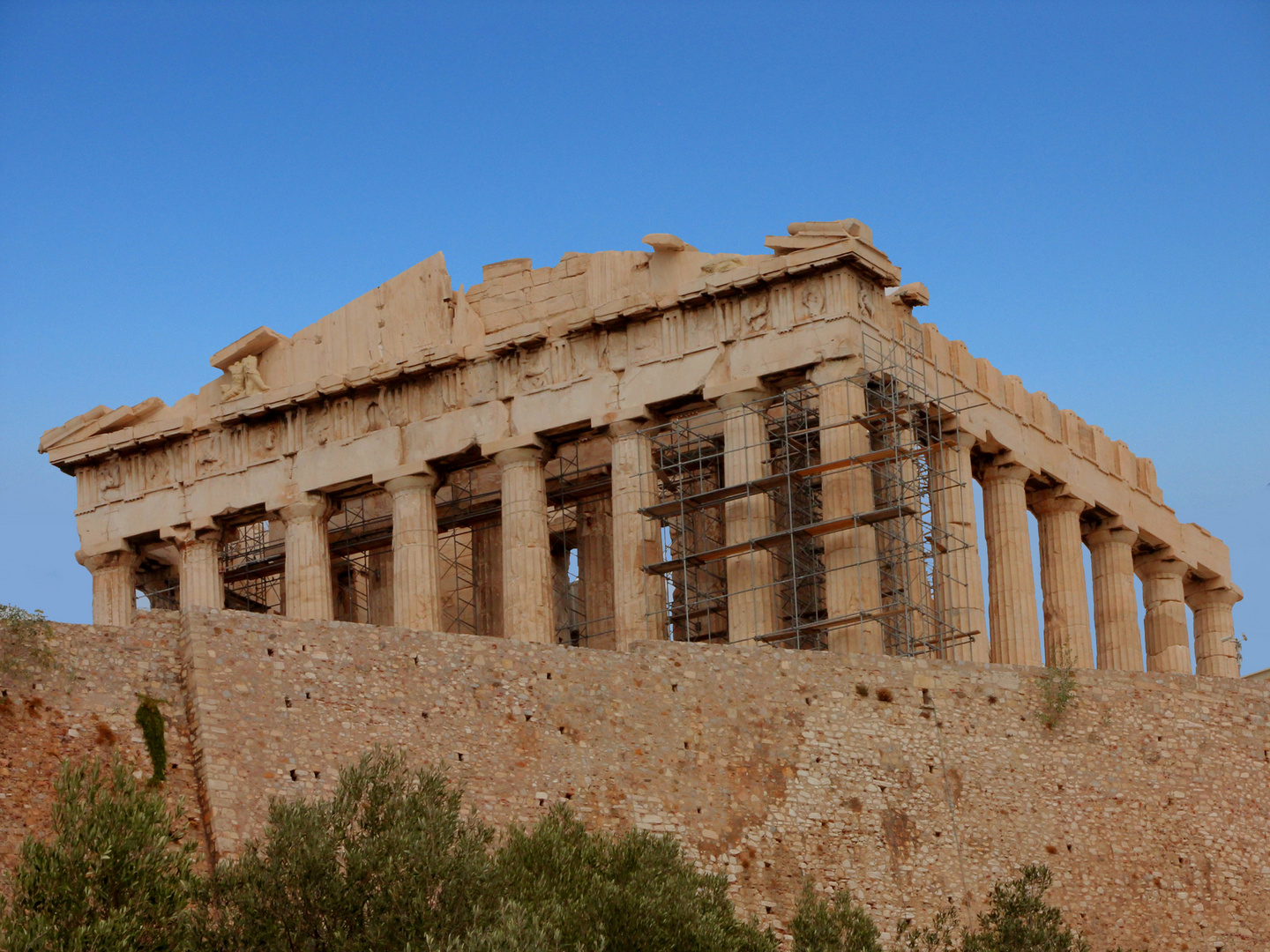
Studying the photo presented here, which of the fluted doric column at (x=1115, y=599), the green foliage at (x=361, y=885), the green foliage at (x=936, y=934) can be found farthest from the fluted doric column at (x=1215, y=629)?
the green foliage at (x=361, y=885)

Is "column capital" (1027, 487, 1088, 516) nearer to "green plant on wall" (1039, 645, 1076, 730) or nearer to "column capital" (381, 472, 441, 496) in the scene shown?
"column capital" (381, 472, 441, 496)

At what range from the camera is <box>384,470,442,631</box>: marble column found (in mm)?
44812

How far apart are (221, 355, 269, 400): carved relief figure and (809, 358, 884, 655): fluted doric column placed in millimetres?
11963

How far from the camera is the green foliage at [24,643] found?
28.5 meters

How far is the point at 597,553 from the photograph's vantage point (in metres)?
47.2

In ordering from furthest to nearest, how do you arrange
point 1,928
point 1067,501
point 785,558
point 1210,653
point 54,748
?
1. point 1210,653
2. point 1067,501
3. point 785,558
4. point 54,748
5. point 1,928

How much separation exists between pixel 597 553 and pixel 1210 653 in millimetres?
13817

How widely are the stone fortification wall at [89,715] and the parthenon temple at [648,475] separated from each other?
41.9 ft

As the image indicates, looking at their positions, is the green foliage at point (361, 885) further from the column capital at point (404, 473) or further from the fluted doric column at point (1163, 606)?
the fluted doric column at point (1163, 606)

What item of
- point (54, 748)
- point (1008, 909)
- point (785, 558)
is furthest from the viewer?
point (785, 558)

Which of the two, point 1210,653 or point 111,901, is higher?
point 1210,653

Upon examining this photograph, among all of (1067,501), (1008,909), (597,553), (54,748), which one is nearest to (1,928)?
(54,748)

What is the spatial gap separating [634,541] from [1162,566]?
44.0ft

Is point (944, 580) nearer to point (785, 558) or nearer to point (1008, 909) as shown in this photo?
point (785, 558)
